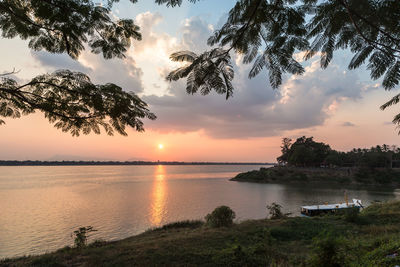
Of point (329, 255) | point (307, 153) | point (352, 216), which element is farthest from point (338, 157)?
point (329, 255)

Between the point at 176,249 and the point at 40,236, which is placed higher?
the point at 176,249

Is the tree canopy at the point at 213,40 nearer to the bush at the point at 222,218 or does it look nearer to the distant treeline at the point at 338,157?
the bush at the point at 222,218

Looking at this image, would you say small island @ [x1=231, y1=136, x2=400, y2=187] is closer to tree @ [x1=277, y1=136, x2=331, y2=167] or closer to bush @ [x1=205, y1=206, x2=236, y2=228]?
tree @ [x1=277, y1=136, x2=331, y2=167]

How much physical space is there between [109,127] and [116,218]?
2553cm

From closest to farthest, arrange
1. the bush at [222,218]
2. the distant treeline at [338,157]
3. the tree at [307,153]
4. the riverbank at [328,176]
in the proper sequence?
the bush at [222,218], the riverbank at [328,176], the distant treeline at [338,157], the tree at [307,153]

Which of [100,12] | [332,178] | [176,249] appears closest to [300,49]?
[100,12]

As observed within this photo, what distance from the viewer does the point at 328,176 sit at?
80.6 meters

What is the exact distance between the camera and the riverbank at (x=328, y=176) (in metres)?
70.4

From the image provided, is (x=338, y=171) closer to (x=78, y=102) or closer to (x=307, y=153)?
(x=307, y=153)

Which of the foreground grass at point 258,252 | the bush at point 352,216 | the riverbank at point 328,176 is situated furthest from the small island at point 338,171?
the foreground grass at point 258,252

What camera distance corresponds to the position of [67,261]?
26.2 feet

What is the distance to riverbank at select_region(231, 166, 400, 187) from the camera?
70400 mm

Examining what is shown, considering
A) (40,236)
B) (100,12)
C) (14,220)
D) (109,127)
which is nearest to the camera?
(100,12)

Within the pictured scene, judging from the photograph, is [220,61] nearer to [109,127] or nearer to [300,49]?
[300,49]
